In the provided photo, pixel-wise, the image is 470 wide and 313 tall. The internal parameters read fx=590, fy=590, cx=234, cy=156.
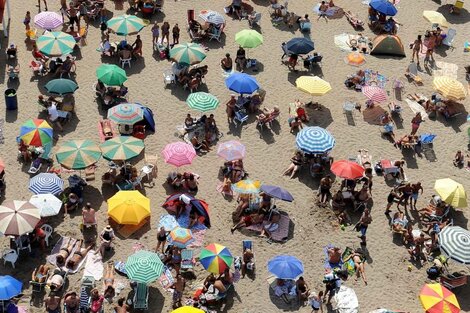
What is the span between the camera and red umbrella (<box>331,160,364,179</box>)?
20.4 meters

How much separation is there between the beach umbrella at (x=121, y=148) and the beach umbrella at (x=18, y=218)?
330cm

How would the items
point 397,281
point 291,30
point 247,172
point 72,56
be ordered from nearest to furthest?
point 397,281, point 247,172, point 72,56, point 291,30

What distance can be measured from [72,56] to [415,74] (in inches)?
612

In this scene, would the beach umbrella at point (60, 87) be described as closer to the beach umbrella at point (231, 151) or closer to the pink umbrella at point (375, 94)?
the beach umbrella at point (231, 151)

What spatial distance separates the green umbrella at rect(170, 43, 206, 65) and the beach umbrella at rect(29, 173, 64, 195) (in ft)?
26.9

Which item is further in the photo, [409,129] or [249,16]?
[249,16]

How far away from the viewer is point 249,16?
2970cm

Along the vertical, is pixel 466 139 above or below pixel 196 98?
below

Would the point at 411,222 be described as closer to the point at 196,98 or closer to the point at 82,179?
the point at 196,98

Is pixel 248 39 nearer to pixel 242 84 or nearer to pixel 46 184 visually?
pixel 242 84

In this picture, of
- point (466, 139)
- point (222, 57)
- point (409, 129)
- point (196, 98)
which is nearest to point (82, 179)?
point (196, 98)

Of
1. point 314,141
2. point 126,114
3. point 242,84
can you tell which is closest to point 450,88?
point 314,141

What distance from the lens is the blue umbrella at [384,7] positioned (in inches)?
1179

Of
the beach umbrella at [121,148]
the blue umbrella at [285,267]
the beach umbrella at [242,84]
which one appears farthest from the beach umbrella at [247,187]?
the beach umbrella at [242,84]
